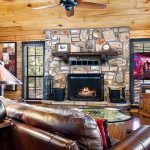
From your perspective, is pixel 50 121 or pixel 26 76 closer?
pixel 50 121

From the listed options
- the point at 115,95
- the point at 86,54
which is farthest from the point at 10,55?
the point at 115,95

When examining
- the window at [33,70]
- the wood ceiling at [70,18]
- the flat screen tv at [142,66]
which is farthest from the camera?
the window at [33,70]

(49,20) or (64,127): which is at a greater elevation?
(49,20)

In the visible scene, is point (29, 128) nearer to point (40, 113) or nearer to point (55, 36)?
point (40, 113)

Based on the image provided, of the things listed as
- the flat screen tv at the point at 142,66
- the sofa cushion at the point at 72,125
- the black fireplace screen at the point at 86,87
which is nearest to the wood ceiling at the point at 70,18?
the flat screen tv at the point at 142,66

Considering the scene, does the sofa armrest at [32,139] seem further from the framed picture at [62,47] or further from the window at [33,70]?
the window at [33,70]

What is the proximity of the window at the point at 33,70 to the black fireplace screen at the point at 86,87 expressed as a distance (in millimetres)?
1017

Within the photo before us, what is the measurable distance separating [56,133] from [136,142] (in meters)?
0.69

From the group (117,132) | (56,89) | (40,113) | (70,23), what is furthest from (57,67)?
(40,113)

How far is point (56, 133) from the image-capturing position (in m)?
1.70

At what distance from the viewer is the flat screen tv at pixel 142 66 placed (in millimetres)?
6242

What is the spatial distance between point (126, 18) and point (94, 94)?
225cm

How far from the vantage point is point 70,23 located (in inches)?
254

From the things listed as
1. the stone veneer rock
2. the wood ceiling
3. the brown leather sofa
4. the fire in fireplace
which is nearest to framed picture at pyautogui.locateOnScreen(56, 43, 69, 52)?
the stone veneer rock
